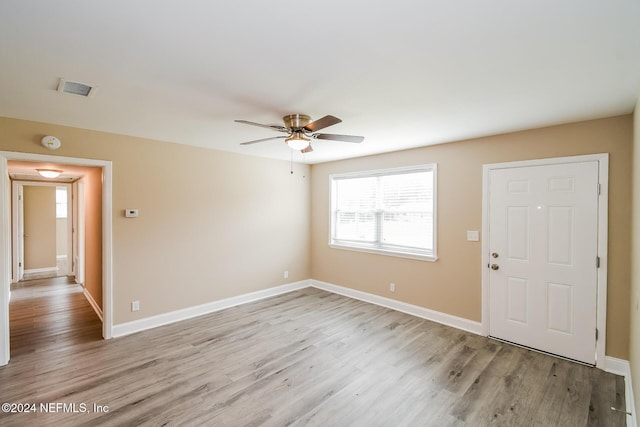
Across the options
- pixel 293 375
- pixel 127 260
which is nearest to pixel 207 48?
pixel 293 375

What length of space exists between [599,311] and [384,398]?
94.5 inches

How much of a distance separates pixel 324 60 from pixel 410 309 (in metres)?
3.81

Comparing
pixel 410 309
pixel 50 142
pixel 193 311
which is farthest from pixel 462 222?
pixel 50 142

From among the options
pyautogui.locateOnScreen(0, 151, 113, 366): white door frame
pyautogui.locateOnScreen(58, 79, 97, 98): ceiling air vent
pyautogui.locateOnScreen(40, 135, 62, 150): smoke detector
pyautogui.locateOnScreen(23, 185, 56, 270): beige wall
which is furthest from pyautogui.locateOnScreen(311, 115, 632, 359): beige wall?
pyautogui.locateOnScreen(23, 185, 56, 270): beige wall

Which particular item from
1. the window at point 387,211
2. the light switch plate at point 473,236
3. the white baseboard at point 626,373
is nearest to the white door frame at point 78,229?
the window at point 387,211

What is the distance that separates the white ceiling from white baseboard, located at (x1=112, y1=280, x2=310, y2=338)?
258 cm

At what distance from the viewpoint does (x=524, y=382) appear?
105 inches

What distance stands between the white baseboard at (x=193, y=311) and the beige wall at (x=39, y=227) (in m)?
5.63

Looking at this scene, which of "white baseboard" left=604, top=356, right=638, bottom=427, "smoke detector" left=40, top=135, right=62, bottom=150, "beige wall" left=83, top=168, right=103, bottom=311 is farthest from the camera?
"beige wall" left=83, top=168, right=103, bottom=311

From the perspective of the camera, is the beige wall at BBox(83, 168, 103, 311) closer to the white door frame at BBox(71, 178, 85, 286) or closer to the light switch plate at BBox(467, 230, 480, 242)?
the white door frame at BBox(71, 178, 85, 286)

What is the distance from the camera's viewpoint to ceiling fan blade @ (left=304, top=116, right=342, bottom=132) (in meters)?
2.26

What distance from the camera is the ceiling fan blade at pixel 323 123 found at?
7.40 ft

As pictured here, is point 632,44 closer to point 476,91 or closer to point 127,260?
point 476,91

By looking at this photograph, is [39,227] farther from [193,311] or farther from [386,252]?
[386,252]
